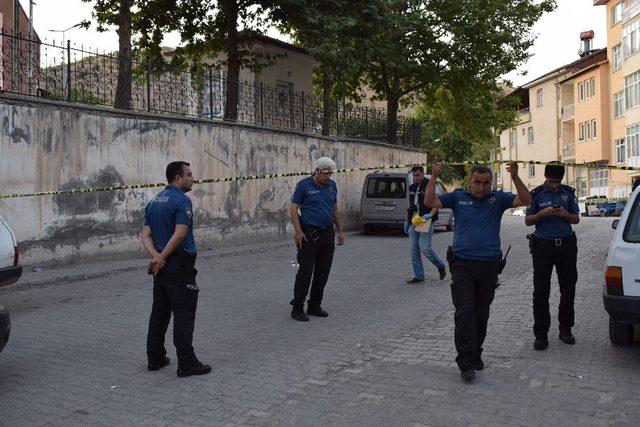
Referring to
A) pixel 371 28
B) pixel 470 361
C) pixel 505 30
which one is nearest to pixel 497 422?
pixel 470 361

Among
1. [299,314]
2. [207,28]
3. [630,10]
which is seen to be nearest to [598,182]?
[630,10]

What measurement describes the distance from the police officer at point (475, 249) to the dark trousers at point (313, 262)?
7.39 feet

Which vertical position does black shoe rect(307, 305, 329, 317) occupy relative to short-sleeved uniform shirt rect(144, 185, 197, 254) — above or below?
below

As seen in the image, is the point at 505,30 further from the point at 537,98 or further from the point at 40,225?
the point at 537,98

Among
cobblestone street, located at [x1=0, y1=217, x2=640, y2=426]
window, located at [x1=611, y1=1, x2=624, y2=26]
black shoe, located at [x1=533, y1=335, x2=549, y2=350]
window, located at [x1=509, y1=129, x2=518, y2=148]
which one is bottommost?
cobblestone street, located at [x1=0, y1=217, x2=640, y2=426]

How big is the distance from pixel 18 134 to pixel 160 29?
963 centimetres

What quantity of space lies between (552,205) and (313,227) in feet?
8.51

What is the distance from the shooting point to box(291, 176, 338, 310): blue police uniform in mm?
7664

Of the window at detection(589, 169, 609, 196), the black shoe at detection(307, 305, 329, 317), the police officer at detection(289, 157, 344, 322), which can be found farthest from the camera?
the window at detection(589, 169, 609, 196)

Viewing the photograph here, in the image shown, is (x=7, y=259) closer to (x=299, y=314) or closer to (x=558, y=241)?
(x=299, y=314)

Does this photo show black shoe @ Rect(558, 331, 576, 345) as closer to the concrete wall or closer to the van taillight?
the van taillight

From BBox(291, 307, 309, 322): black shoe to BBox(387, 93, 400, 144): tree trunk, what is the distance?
20941 mm

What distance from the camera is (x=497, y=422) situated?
171 inches

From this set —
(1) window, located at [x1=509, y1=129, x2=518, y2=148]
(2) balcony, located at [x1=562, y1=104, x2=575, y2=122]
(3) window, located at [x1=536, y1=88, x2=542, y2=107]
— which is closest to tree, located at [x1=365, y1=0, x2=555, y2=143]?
(2) balcony, located at [x1=562, y1=104, x2=575, y2=122]
